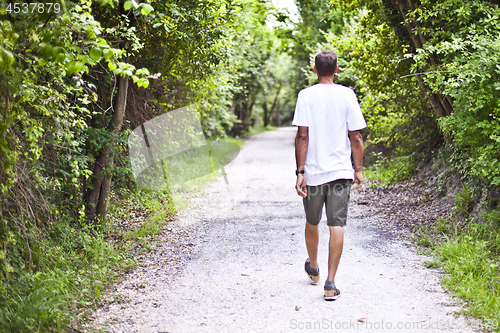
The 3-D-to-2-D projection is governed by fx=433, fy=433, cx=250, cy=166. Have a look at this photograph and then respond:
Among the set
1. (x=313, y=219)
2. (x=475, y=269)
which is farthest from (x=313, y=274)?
(x=475, y=269)

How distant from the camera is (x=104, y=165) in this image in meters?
5.60

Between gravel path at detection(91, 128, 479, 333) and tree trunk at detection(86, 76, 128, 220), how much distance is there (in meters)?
1.00

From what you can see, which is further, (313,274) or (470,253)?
(470,253)

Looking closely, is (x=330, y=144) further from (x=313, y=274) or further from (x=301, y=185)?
(x=313, y=274)

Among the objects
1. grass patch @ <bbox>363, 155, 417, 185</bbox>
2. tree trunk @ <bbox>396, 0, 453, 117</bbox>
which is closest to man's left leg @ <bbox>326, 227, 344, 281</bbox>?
tree trunk @ <bbox>396, 0, 453, 117</bbox>

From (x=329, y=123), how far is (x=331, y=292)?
149cm

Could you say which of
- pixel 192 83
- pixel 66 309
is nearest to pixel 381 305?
pixel 66 309

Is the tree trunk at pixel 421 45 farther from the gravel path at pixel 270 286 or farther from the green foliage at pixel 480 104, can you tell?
the gravel path at pixel 270 286

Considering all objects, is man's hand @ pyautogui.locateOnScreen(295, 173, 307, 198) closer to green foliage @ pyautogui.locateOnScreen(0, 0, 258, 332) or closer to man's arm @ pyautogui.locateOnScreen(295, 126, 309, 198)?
man's arm @ pyautogui.locateOnScreen(295, 126, 309, 198)

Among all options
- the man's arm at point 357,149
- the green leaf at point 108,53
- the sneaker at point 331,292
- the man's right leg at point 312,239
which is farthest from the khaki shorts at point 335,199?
the green leaf at point 108,53

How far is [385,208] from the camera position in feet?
24.4

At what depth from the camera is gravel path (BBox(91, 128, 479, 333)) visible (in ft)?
11.2

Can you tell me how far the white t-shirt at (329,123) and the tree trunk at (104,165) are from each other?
2755 mm

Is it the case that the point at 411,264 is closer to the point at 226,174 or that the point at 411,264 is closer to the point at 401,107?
the point at 401,107
